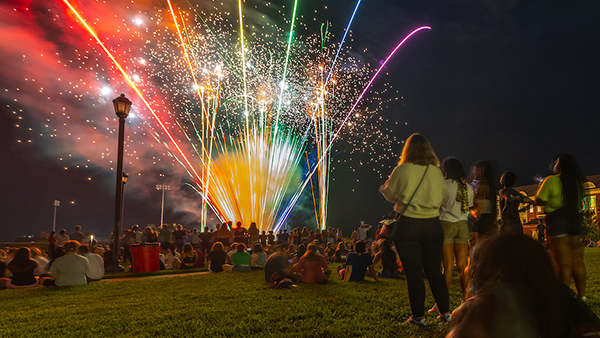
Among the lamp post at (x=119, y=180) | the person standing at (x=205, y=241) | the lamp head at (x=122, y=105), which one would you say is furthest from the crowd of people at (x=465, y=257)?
the lamp head at (x=122, y=105)

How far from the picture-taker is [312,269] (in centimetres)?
864

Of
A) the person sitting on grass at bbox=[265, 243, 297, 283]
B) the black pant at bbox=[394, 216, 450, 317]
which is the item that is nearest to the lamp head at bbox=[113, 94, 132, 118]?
the person sitting on grass at bbox=[265, 243, 297, 283]

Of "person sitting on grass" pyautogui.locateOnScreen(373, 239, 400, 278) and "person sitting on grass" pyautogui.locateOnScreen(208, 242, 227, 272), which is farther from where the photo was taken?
"person sitting on grass" pyautogui.locateOnScreen(208, 242, 227, 272)

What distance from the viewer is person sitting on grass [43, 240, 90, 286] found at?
948 centimetres

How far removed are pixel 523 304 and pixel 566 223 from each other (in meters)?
4.25

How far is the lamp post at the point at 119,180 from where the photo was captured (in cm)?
1323

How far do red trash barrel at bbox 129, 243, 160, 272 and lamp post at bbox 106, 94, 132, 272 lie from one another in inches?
24.9

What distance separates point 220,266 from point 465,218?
9210 millimetres

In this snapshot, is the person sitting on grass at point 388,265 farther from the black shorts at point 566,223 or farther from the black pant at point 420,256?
the black pant at point 420,256

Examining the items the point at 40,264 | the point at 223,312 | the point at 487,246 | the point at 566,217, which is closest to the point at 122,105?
the point at 40,264

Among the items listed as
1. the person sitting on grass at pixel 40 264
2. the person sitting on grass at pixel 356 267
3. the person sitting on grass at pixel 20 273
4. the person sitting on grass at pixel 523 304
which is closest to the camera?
the person sitting on grass at pixel 523 304

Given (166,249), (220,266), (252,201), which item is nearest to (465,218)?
(220,266)

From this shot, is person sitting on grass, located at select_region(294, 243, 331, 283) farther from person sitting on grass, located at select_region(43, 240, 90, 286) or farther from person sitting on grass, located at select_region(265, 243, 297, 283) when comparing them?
person sitting on grass, located at select_region(43, 240, 90, 286)

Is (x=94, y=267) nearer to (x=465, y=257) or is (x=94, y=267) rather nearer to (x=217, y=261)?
(x=217, y=261)
